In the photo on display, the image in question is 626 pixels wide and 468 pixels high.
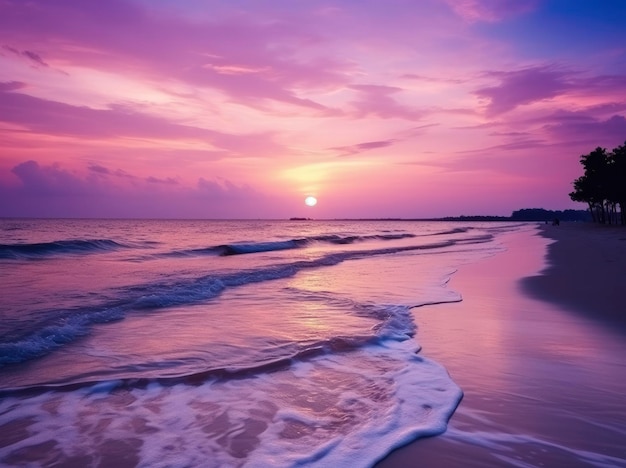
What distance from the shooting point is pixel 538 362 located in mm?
5844

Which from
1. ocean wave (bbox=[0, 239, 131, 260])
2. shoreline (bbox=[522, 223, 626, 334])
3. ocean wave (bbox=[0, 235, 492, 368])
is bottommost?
ocean wave (bbox=[0, 239, 131, 260])

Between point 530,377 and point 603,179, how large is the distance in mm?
59167

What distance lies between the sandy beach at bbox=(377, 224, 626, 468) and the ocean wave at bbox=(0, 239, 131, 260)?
23.8 meters

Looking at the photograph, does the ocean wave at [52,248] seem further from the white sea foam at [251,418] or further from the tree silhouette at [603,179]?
the tree silhouette at [603,179]

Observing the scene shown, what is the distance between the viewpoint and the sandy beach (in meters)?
3.60

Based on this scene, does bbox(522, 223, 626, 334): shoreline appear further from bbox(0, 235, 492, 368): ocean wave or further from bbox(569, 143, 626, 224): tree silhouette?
bbox(569, 143, 626, 224): tree silhouette

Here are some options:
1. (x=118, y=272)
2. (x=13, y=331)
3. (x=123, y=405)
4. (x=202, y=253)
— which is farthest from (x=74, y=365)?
(x=202, y=253)

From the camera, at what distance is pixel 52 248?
28516 mm

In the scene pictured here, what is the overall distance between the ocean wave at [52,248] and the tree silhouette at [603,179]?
50839 mm

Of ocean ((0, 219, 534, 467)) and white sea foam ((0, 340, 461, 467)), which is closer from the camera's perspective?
white sea foam ((0, 340, 461, 467))

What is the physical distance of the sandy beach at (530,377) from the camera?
3600 millimetres

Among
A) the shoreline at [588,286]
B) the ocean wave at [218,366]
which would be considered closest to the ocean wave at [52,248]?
the ocean wave at [218,366]

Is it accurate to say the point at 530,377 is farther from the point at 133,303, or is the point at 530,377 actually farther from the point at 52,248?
the point at 52,248

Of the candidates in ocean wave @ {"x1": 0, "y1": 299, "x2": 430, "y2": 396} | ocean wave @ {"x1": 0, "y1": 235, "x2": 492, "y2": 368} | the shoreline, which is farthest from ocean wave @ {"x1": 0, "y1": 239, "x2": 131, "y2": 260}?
the shoreline
